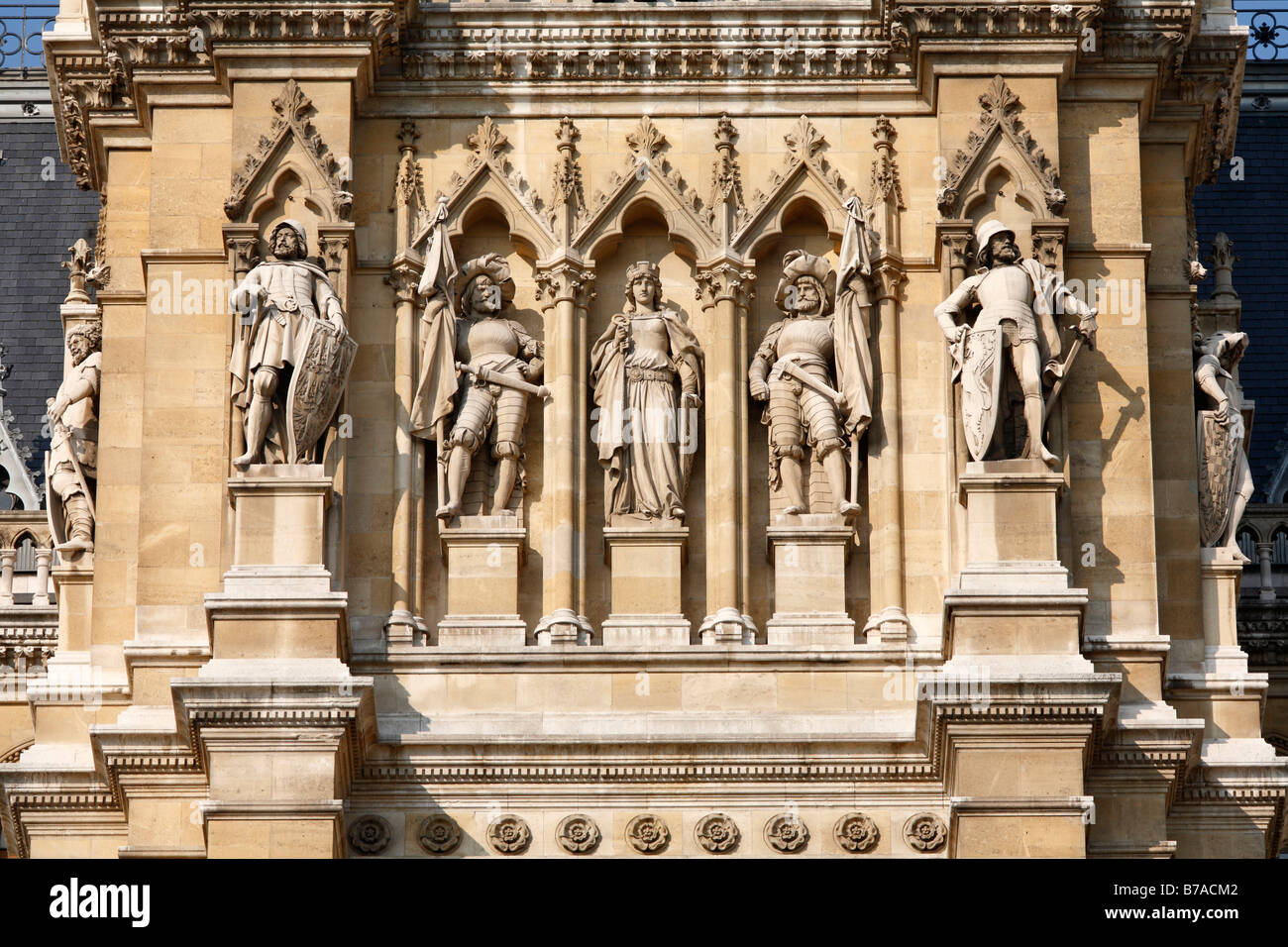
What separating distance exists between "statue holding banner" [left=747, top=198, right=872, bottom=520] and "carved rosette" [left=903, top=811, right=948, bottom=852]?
9.20ft

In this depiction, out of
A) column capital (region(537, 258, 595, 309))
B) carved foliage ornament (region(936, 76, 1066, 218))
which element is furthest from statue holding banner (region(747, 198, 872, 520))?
column capital (region(537, 258, 595, 309))

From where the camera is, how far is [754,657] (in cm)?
3675

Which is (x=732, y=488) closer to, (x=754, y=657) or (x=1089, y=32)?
(x=754, y=657)

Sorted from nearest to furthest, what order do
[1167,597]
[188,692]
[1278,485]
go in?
[188,692], [1167,597], [1278,485]

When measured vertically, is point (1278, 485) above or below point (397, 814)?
above

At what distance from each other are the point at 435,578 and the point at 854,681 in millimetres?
3802

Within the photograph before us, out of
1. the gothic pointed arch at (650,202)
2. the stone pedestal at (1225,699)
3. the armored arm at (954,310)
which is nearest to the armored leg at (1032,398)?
the armored arm at (954,310)

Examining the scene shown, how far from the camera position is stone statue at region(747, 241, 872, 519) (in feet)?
123

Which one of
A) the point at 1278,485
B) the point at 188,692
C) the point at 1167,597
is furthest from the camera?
the point at 1278,485

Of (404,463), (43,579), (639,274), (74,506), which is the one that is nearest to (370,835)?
(404,463)

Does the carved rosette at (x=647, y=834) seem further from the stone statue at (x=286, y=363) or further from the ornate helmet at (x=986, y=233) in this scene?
the ornate helmet at (x=986, y=233)

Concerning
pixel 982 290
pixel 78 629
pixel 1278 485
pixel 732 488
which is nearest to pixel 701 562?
pixel 732 488

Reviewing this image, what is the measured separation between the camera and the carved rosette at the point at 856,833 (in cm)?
3628

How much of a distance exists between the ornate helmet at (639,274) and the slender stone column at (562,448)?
0.34 metres
